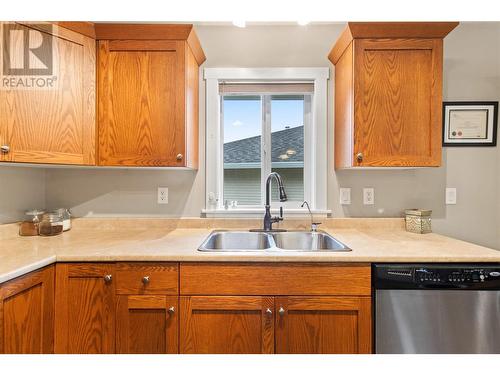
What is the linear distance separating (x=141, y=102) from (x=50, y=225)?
0.95 m

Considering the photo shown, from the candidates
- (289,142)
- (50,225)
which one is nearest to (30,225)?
(50,225)

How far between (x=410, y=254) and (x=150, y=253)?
1237 mm

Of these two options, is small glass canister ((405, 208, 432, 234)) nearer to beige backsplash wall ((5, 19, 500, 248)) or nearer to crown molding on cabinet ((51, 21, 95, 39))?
beige backsplash wall ((5, 19, 500, 248))

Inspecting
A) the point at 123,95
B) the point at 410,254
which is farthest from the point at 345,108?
the point at 123,95

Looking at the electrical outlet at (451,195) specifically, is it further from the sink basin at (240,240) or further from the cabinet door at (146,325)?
the cabinet door at (146,325)

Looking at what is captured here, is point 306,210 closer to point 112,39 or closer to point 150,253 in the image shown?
point 150,253

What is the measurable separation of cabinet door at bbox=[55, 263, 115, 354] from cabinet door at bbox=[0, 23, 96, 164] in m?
0.62

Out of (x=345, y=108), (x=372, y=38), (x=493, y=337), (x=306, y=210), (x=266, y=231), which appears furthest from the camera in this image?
(x=306, y=210)

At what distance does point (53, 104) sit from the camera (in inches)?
58.5

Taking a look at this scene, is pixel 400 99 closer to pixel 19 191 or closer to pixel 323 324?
pixel 323 324

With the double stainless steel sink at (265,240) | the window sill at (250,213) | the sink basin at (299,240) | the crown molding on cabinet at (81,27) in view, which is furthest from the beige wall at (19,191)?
the sink basin at (299,240)

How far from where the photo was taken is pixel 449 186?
199 centimetres

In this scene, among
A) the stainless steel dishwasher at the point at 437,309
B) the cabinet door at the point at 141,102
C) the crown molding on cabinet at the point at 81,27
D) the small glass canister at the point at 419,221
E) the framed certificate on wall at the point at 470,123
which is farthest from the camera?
the framed certificate on wall at the point at 470,123

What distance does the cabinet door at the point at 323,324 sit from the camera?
1279 mm
